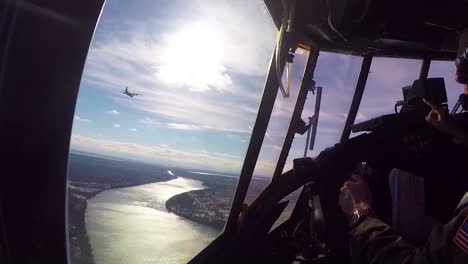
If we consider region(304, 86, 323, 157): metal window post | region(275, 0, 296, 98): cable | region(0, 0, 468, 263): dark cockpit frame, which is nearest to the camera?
region(0, 0, 468, 263): dark cockpit frame

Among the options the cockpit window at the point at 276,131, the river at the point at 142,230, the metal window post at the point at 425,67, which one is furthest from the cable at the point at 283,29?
the river at the point at 142,230

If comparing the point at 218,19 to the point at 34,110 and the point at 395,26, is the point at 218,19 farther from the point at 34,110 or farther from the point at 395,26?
the point at 34,110

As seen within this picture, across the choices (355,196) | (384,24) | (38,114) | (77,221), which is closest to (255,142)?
(384,24)

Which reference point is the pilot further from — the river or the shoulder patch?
the river

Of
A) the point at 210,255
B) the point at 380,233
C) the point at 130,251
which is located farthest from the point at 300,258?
the point at 130,251

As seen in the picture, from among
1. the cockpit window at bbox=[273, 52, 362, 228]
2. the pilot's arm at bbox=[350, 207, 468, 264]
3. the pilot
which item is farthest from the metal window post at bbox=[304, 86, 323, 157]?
the pilot's arm at bbox=[350, 207, 468, 264]

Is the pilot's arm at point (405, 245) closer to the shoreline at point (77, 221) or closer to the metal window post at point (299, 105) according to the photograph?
the shoreline at point (77, 221)

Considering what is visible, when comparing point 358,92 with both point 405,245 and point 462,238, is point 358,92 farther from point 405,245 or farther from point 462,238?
point 462,238
